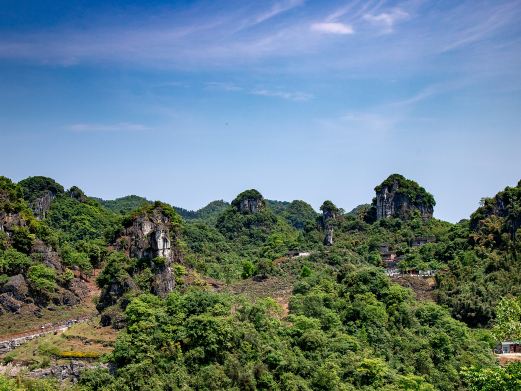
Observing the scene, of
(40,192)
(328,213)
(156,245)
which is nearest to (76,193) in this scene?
(40,192)

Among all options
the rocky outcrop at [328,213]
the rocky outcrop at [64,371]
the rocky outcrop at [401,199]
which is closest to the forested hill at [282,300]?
the rocky outcrop at [64,371]

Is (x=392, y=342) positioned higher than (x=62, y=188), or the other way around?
(x=62, y=188)

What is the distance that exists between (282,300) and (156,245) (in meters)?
9.84

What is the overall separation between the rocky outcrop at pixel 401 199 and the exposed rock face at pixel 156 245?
41233 mm

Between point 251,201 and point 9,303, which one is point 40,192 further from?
point 9,303

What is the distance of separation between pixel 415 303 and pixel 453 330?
4527 mm

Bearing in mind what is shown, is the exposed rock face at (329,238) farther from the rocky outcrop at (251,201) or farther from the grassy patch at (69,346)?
the grassy patch at (69,346)

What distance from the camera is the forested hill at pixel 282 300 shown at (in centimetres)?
2773

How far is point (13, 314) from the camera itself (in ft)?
128

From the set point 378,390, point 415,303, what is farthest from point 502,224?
point 378,390

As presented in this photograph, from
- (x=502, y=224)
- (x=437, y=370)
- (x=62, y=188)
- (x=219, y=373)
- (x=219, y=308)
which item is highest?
(x=62, y=188)

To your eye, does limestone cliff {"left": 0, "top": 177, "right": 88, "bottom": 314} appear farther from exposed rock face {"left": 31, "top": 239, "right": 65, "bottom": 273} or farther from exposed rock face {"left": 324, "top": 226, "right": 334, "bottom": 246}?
exposed rock face {"left": 324, "top": 226, "right": 334, "bottom": 246}

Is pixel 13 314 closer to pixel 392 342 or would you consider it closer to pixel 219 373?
pixel 219 373

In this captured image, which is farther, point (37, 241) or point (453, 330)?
point (37, 241)
